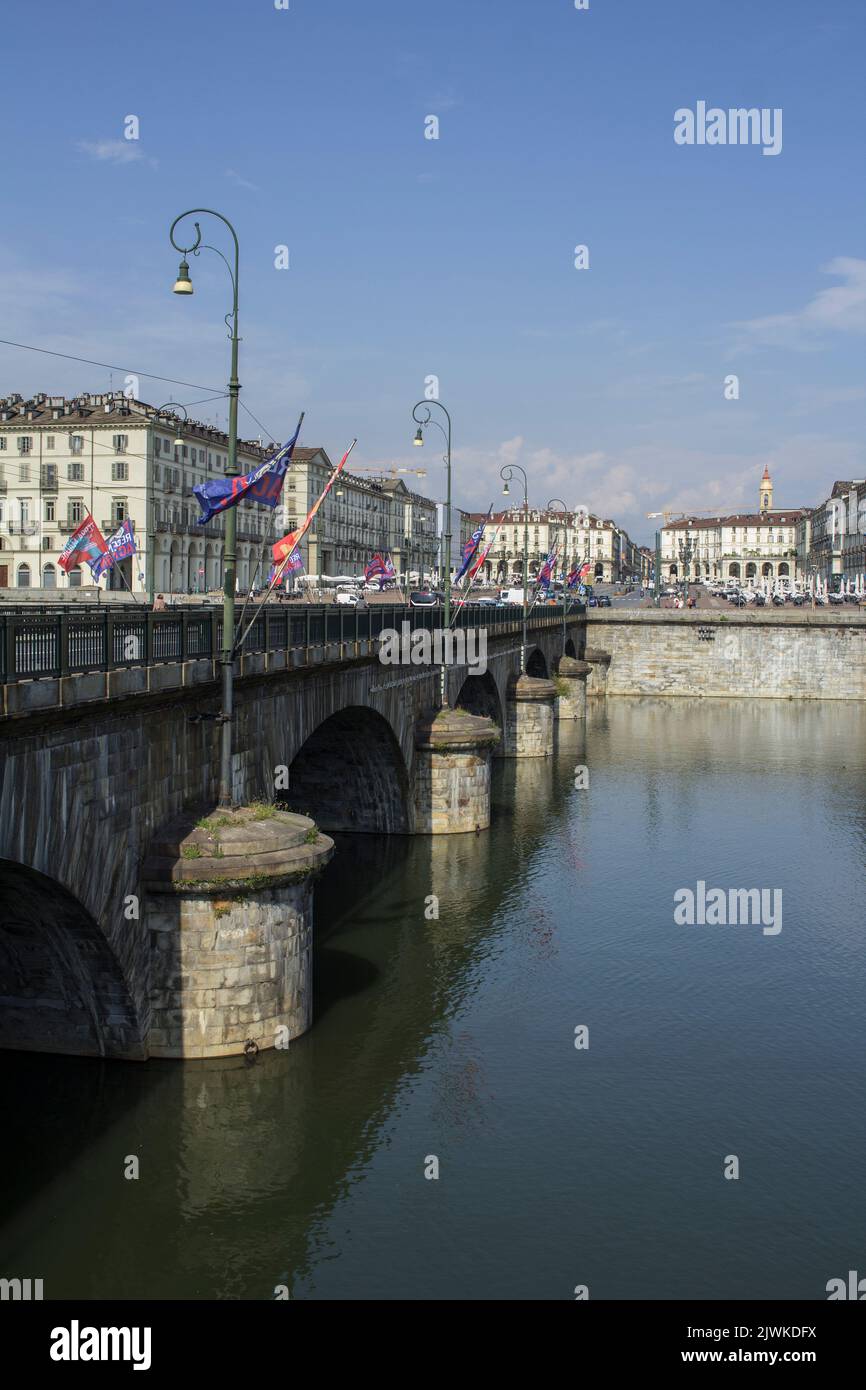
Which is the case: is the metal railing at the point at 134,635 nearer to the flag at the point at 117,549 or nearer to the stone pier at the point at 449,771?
the flag at the point at 117,549

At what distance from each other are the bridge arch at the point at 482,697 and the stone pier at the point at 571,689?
56.6 feet

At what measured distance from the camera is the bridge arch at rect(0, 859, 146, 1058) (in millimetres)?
19906

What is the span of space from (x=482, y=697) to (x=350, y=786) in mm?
19685

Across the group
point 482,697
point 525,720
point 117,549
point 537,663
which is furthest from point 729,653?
point 117,549

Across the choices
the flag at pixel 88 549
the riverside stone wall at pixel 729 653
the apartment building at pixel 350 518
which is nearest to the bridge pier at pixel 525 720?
the flag at pixel 88 549

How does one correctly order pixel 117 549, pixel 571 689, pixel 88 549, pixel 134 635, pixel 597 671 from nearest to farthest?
pixel 134 635 < pixel 117 549 < pixel 88 549 < pixel 571 689 < pixel 597 671

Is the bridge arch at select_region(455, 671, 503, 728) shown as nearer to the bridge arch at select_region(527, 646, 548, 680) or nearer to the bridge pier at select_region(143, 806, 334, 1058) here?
the bridge arch at select_region(527, 646, 548, 680)

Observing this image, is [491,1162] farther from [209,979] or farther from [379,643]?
[379,643]

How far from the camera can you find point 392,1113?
21875 millimetres

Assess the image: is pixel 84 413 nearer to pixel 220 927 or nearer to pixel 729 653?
pixel 729 653

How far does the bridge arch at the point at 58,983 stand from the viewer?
784 inches

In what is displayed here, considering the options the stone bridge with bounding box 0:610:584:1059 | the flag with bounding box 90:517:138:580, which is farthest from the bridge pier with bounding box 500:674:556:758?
the stone bridge with bounding box 0:610:584:1059

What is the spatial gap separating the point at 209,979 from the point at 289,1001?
184 centimetres

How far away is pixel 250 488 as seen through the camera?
2158 cm
